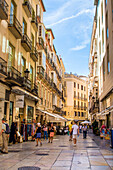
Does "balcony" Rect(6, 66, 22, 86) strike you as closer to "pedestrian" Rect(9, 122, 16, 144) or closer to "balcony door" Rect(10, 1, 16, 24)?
"pedestrian" Rect(9, 122, 16, 144)

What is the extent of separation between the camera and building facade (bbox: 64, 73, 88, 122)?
2776 inches

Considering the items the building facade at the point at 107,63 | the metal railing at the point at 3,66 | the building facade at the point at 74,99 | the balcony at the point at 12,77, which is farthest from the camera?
the building facade at the point at 74,99

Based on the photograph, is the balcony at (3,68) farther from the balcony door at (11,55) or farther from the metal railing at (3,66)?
the balcony door at (11,55)

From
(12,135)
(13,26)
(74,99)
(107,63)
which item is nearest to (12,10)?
(13,26)

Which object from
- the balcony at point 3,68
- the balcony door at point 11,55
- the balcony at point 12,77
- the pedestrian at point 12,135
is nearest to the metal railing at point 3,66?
the balcony at point 3,68

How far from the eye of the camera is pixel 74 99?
2830 inches

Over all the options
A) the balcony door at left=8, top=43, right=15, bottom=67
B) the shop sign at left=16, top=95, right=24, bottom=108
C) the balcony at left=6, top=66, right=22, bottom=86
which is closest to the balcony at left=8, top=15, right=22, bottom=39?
the balcony door at left=8, top=43, right=15, bottom=67

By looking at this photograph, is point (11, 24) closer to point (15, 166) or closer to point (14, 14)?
point (14, 14)

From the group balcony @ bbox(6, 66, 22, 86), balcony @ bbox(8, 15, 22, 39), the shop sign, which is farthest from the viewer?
the shop sign

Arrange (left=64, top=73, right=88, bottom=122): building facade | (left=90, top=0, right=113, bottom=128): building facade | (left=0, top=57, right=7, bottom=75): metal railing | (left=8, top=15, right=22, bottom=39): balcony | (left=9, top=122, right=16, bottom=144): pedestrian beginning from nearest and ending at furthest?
(left=0, top=57, right=7, bottom=75): metal railing, (left=9, top=122, right=16, bottom=144): pedestrian, (left=8, top=15, right=22, bottom=39): balcony, (left=90, top=0, right=113, bottom=128): building facade, (left=64, top=73, right=88, bottom=122): building facade

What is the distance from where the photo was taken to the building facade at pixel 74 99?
2776 inches

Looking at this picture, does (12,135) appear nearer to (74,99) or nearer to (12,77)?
(12,77)

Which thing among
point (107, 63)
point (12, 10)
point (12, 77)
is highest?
point (12, 10)

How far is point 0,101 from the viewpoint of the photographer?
14.7 metres
